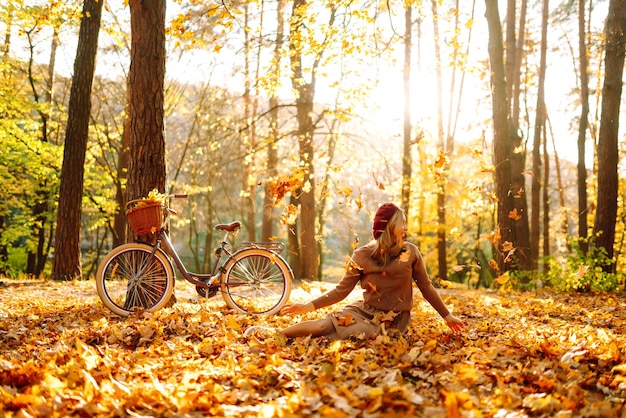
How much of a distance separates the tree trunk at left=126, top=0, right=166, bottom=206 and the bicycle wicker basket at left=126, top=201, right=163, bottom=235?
67cm

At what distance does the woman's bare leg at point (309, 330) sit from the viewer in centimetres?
453

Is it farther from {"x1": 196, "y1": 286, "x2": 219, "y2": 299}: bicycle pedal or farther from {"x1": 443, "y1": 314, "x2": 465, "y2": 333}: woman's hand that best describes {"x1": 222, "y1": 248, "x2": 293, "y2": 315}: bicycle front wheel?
{"x1": 443, "y1": 314, "x2": 465, "y2": 333}: woman's hand

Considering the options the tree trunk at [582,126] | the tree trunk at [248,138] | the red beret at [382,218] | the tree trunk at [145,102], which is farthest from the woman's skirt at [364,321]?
the tree trunk at [582,126]

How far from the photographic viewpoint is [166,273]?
6199 millimetres

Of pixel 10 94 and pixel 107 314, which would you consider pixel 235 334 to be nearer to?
pixel 107 314

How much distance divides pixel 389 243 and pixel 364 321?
2.27ft

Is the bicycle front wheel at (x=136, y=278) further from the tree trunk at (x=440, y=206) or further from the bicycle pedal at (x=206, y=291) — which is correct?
the tree trunk at (x=440, y=206)

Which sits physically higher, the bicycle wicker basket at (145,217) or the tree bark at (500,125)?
the tree bark at (500,125)

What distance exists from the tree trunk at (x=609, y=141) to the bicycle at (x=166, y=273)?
7.53m

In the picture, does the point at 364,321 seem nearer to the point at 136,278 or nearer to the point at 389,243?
the point at 389,243

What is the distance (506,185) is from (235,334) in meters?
7.68

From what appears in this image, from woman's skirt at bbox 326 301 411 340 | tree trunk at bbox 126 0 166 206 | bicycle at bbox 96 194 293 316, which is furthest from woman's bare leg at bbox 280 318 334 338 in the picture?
tree trunk at bbox 126 0 166 206

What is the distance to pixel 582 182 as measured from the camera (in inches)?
636

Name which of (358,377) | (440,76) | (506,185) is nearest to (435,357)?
(358,377)
